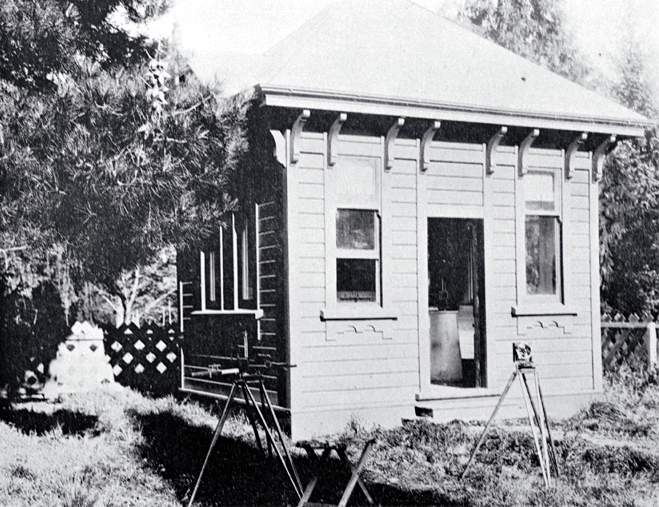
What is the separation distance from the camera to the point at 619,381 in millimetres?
12492

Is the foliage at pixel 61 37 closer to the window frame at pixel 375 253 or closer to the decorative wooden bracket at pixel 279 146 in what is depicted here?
the decorative wooden bracket at pixel 279 146

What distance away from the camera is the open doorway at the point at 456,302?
10.1 m

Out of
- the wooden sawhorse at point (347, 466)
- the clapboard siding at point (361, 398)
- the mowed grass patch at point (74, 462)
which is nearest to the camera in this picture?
the wooden sawhorse at point (347, 466)

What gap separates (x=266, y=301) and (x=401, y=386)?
183 centimetres

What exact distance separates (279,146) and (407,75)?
1.76 meters

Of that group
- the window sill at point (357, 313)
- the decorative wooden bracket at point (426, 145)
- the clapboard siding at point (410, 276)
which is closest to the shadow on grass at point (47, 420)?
the clapboard siding at point (410, 276)

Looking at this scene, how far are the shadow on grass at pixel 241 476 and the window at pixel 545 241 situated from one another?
4130 millimetres

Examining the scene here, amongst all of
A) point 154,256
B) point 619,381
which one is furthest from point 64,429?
point 619,381

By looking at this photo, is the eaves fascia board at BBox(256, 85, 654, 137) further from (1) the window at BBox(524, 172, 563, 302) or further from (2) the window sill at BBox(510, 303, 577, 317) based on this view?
(2) the window sill at BBox(510, 303, 577, 317)

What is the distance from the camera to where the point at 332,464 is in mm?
7492

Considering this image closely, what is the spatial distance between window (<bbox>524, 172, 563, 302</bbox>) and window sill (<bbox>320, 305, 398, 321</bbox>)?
2.13 metres

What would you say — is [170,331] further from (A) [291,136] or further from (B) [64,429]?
(A) [291,136]

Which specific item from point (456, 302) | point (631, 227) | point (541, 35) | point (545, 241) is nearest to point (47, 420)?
point (456, 302)

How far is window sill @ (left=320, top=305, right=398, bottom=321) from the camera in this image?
905cm
